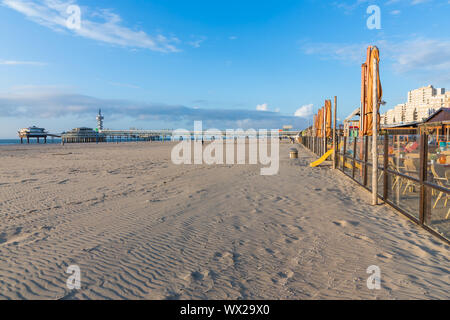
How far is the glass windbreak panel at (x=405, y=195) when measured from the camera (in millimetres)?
5434

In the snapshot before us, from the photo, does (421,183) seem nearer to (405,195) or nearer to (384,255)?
(384,255)

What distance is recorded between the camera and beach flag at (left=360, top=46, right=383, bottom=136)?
19.1ft

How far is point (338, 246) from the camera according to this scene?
3521 millimetres

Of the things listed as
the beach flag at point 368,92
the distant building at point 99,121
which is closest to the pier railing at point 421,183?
the beach flag at point 368,92

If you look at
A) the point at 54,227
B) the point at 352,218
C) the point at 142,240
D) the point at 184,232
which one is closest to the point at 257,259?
the point at 184,232

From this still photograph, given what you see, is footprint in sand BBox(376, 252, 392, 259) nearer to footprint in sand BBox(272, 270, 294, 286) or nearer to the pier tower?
footprint in sand BBox(272, 270, 294, 286)

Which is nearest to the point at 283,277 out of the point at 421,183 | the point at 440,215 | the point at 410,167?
the point at 421,183

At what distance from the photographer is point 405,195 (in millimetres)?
6562

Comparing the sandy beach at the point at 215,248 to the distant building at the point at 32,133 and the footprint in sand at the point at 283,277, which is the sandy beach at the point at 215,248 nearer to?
the footprint in sand at the point at 283,277

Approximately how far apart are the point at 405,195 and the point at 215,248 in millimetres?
5522

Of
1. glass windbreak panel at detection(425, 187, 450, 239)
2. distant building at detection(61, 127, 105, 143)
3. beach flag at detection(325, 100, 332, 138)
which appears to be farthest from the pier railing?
distant building at detection(61, 127, 105, 143)

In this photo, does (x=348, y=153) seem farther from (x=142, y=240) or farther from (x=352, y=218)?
(x=142, y=240)

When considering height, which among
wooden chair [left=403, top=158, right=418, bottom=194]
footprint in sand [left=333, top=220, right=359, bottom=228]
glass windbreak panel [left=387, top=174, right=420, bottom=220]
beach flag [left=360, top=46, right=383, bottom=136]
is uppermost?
beach flag [left=360, top=46, right=383, bottom=136]

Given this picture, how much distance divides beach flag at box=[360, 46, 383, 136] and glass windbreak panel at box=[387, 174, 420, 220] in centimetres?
139
